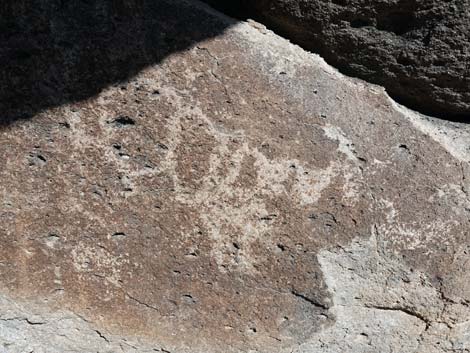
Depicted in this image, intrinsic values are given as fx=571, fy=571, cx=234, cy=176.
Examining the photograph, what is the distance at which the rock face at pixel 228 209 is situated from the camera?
3.25 ft

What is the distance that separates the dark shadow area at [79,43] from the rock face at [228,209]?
1 centimetres

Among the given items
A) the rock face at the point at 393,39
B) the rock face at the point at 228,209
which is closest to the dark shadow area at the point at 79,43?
the rock face at the point at 228,209

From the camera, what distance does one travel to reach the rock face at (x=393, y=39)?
990 millimetres

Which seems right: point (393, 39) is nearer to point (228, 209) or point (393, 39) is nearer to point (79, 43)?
point (228, 209)

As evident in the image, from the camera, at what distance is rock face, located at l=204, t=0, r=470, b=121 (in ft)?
3.25

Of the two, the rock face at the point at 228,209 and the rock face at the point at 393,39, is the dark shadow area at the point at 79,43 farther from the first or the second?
the rock face at the point at 393,39

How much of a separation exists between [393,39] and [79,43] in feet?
1.79

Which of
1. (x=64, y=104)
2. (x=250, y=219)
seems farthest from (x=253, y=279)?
(x=64, y=104)

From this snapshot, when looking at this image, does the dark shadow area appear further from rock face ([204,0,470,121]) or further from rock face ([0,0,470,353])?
rock face ([204,0,470,121])

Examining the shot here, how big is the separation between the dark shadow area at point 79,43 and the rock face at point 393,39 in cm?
12

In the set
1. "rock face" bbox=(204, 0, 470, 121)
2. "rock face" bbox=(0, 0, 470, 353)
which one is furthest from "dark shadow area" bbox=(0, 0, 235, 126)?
"rock face" bbox=(204, 0, 470, 121)

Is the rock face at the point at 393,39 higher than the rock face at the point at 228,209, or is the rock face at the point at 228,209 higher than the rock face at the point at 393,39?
the rock face at the point at 393,39

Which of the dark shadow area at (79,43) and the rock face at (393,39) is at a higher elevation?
the rock face at (393,39)

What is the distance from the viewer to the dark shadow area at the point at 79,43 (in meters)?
0.94
